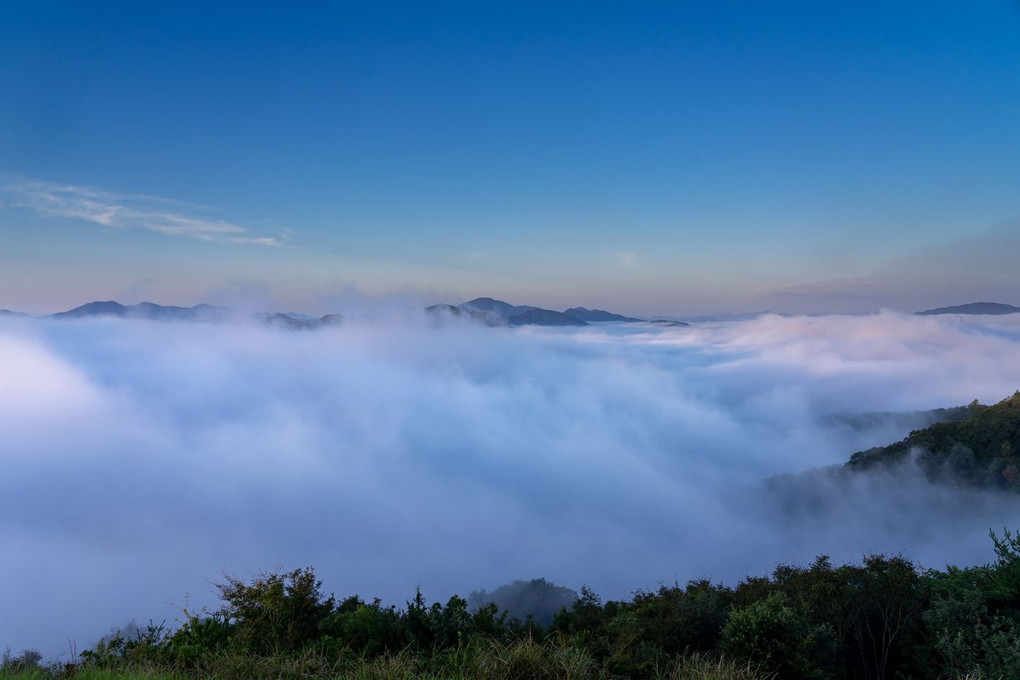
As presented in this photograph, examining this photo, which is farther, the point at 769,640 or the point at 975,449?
the point at 975,449

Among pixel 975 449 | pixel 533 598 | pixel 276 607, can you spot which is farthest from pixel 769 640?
pixel 975 449

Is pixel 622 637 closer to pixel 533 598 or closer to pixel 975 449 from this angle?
pixel 533 598

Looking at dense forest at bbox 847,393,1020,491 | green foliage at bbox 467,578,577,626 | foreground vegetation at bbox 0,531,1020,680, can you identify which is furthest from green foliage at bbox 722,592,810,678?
dense forest at bbox 847,393,1020,491

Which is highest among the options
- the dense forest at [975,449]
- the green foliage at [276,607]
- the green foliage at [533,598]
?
the green foliage at [276,607]

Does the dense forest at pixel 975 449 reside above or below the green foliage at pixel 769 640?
below

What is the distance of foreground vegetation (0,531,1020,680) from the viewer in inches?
286

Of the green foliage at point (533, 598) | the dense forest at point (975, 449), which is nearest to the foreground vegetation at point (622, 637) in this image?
the green foliage at point (533, 598)

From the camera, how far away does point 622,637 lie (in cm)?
1073

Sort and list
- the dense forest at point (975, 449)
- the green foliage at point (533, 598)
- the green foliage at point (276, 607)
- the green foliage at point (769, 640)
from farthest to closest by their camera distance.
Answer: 1. the dense forest at point (975, 449)
2. the green foliage at point (533, 598)
3. the green foliage at point (276, 607)
4. the green foliage at point (769, 640)

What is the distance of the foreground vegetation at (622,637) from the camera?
23.9 feet

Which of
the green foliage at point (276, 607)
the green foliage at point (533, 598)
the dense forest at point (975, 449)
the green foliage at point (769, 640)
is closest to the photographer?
the green foliage at point (769, 640)

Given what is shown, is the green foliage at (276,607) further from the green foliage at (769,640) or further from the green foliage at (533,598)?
the green foliage at (533,598)

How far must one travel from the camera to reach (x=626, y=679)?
7246 millimetres

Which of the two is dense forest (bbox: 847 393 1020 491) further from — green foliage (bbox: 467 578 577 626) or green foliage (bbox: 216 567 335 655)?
green foliage (bbox: 216 567 335 655)
